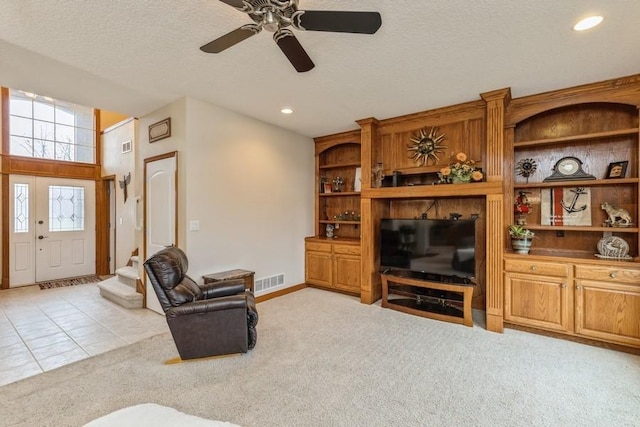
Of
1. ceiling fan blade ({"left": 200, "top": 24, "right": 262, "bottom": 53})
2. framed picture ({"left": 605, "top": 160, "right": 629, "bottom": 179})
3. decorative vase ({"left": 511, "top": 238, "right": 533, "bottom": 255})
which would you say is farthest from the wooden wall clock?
ceiling fan blade ({"left": 200, "top": 24, "right": 262, "bottom": 53})

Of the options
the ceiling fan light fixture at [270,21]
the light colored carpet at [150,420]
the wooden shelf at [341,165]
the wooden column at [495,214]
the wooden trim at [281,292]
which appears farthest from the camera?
the wooden shelf at [341,165]

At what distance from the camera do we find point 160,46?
2.45m

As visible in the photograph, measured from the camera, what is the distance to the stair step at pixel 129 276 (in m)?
4.54

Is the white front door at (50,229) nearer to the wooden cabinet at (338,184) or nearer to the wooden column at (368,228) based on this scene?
the wooden cabinet at (338,184)

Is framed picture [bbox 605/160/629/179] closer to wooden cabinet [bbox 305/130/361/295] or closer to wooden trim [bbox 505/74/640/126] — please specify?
wooden trim [bbox 505/74/640/126]

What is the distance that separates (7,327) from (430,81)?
5662 millimetres

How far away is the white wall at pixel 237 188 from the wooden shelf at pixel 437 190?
147 centimetres

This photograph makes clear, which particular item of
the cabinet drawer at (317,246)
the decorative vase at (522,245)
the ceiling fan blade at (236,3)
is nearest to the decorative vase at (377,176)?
the cabinet drawer at (317,246)

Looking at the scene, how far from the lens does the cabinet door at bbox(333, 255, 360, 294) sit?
4717mm

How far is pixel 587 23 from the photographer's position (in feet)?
7.08

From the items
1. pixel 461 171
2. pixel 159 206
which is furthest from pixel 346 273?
pixel 159 206

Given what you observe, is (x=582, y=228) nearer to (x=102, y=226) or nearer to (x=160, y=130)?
(x=160, y=130)

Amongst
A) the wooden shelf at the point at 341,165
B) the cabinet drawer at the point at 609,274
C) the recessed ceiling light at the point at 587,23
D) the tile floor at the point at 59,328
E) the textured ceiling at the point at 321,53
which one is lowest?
the tile floor at the point at 59,328

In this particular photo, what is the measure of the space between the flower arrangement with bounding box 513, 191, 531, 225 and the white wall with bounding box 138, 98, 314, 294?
10.7 feet
